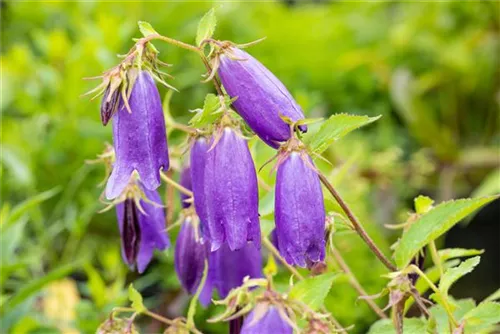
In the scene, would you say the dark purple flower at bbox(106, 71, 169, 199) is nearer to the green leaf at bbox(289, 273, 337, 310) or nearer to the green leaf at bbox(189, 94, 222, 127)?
the green leaf at bbox(189, 94, 222, 127)

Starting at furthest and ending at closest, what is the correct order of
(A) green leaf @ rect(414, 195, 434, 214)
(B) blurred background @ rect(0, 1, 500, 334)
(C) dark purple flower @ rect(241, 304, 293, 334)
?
(B) blurred background @ rect(0, 1, 500, 334)
(A) green leaf @ rect(414, 195, 434, 214)
(C) dark purple flower @ rect(241, 304, 293, 334)

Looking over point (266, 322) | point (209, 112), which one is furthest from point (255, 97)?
point (266, 322)

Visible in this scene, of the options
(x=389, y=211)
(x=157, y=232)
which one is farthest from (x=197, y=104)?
(x=157, y=232)

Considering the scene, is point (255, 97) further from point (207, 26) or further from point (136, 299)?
point (136, 299)

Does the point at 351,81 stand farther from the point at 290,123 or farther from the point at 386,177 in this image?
the point at 290,123

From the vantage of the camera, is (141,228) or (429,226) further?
(141,228)

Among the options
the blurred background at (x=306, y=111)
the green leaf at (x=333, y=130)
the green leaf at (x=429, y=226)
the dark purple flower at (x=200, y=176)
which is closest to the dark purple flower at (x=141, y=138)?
the dark purple flower at (x=200, y=176)

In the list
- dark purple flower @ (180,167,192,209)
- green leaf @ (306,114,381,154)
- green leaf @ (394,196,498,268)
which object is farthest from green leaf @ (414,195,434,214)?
dark purple flower @ (180,167,192,209)
